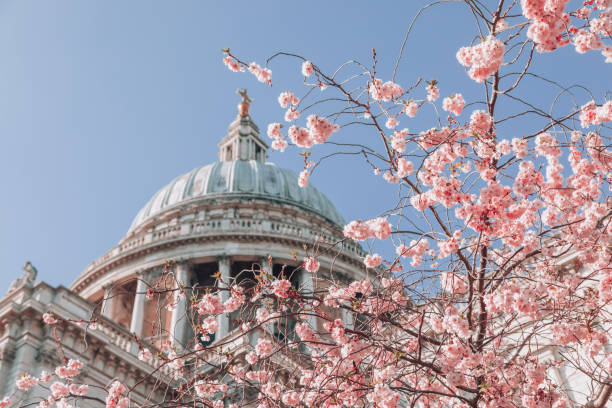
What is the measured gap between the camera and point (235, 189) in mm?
48312

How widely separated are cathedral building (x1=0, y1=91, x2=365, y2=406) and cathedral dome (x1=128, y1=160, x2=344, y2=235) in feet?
0.31

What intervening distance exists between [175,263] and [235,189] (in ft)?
44.7

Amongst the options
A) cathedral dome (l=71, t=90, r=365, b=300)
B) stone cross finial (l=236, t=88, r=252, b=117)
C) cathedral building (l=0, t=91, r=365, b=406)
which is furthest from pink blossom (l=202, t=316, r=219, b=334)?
stone cross finial (l=236, t=88, r=252, b=117)

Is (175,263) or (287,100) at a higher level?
(175,263)

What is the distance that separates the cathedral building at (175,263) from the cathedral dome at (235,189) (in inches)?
3.7

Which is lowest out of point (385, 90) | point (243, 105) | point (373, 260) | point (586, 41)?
point (373, 260)

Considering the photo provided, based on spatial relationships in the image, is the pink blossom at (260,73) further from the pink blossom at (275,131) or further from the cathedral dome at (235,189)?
the cathedral dome at (235,189)

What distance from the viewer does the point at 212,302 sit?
945 centimetres

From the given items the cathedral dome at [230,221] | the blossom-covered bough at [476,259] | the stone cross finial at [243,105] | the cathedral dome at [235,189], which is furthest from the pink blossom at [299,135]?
the stone cross finial at [243,105]

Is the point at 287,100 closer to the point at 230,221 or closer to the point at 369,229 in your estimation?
the point at 369,229

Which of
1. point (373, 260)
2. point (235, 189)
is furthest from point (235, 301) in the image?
point (235, 189)

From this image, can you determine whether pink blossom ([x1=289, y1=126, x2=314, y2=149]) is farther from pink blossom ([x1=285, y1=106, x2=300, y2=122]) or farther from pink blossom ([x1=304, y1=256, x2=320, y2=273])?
pink blossom ([x1=304, y1=256, x2=320, y2=273])

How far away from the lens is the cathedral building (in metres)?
19.4

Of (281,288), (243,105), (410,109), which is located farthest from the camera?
(243,105)
